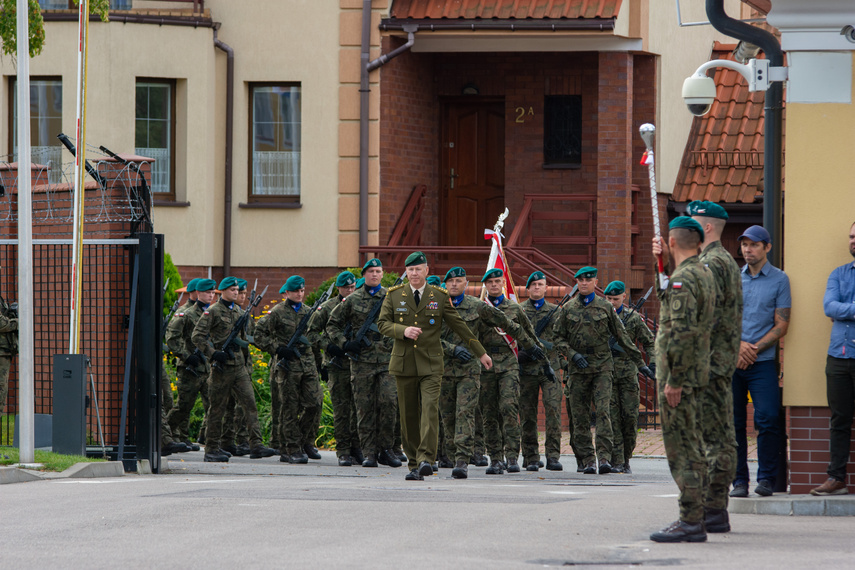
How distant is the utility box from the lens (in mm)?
13172

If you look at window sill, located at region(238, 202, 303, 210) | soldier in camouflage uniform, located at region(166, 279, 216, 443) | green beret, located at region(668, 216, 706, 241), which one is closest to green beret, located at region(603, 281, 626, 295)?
soldier in camouflage uniform, located at region(166, 279, 216, 443)

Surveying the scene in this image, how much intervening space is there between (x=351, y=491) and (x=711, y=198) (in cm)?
1305

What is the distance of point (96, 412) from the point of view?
13.9m

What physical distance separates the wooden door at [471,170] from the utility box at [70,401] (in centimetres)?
1096

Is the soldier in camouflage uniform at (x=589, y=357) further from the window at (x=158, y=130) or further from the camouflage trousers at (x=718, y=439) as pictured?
the window at (x=158, y=130)

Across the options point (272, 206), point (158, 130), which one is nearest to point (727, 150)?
point (272, 206)

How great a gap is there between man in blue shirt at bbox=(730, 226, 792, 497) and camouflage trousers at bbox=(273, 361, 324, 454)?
21.7 ft

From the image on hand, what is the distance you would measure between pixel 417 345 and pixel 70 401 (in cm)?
341

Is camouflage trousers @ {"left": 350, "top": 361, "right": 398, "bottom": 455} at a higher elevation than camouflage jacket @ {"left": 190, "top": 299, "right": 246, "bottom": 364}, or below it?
below

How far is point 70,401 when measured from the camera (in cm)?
1322

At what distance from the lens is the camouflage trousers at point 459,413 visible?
13.5m

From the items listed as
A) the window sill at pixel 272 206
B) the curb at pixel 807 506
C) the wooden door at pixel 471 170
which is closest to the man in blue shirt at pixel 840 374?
the curb at pixel 807 506

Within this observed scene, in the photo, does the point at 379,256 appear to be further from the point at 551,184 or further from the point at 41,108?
the point at 41,108

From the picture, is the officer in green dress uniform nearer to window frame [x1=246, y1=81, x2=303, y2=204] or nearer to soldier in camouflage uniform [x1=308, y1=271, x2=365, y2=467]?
soldier in camouflage uniform [x1=308, y1=271, x2=365, y2=467]
